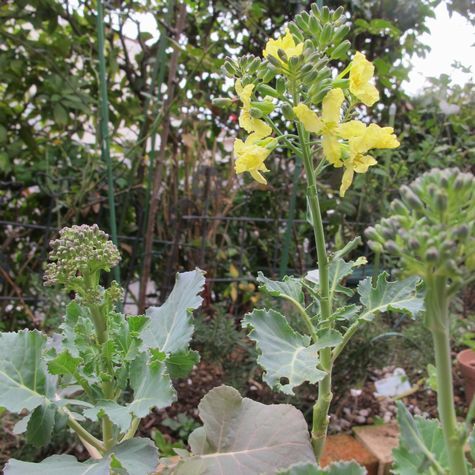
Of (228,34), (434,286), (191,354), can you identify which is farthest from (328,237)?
(434,286)

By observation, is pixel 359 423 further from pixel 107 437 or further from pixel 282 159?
pixel 107 437

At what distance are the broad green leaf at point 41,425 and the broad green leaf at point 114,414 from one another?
9 cm

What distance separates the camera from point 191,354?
0.88 meters

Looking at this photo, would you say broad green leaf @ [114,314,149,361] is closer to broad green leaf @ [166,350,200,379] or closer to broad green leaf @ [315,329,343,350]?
broad green leaf @ [166,350,200,379]

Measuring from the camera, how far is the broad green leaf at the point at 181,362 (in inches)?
34.4

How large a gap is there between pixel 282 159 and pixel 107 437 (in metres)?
2.08

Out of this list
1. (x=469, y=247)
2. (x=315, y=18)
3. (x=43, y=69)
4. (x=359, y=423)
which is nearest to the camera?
(x=469, y=247)

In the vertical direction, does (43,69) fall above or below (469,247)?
above

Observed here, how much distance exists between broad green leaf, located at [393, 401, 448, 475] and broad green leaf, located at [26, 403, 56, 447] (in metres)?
0.50

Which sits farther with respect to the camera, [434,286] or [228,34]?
[228,34]

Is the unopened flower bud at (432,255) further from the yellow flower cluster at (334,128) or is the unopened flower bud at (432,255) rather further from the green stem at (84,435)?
the green stem at (84,435)

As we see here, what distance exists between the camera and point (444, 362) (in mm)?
455

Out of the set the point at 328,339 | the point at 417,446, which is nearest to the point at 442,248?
the point at 417,446

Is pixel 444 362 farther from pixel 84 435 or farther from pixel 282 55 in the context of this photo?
pixel 84 435
